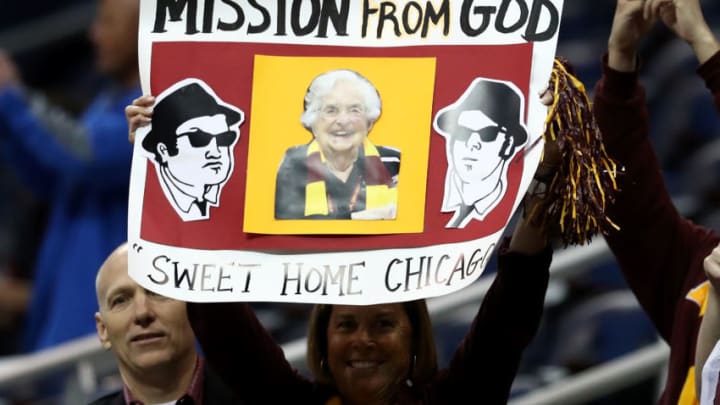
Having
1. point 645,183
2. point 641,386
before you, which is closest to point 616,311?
point 641,386

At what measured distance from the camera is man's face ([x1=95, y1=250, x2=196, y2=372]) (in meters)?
3.28

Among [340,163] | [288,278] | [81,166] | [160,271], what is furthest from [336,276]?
[81,166]

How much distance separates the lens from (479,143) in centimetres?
299

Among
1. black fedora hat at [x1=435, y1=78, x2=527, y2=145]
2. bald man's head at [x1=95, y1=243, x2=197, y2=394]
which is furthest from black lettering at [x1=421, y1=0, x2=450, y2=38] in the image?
bald man's head at [x1=95, y1=243, x2=197, y2=394]

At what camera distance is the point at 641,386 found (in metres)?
4.35

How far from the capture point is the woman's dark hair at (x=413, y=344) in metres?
3.19

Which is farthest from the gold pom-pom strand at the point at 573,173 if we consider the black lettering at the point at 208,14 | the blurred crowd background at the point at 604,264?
the blurred crowd background at the point at 604,264

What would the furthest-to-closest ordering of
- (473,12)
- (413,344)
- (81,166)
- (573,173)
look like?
(81,166)
(413,344)
(473,12)
(573,173)

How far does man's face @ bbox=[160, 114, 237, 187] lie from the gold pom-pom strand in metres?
0.54

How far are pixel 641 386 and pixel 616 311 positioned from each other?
39 centimetres

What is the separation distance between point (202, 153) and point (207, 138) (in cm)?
3

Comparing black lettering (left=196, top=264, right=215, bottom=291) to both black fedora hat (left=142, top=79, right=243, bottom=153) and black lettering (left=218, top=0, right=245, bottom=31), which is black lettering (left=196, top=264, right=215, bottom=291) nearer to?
black fedora hat (left=142, top=79, right=243, bottom=153)

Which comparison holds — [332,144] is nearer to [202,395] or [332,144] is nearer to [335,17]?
[335,17]

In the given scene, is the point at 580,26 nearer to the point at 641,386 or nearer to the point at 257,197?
the point at 641,386
